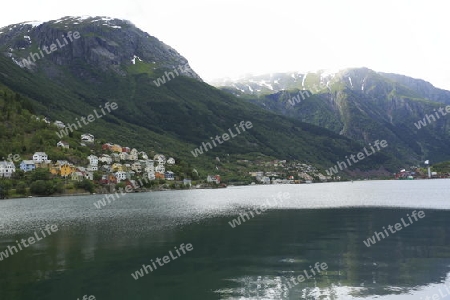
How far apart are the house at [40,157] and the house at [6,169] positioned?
10.4 meters

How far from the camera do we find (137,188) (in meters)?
180

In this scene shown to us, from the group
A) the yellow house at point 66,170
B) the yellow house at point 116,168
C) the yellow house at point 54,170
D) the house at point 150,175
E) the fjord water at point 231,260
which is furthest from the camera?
the house at point 150,175

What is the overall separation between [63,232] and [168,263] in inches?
1101

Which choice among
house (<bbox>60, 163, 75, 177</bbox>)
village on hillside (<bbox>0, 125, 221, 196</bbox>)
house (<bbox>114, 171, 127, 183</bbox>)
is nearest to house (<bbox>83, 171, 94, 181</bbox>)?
village on hillside (<bbox>0, 125, 221, 196</bbox>)

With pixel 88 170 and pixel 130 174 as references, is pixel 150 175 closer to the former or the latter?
pixel 130 174

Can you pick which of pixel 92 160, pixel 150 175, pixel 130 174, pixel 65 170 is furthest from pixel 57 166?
pixel 150 175

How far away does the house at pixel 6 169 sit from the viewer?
146938 mm

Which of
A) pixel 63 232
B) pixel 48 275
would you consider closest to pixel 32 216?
pixel 63 232

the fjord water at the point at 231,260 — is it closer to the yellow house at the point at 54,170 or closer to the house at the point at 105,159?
the yellow house at the point at 54,170

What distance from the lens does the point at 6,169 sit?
149m

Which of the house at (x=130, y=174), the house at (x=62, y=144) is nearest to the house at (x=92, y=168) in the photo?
the house at (x=130, y=174)

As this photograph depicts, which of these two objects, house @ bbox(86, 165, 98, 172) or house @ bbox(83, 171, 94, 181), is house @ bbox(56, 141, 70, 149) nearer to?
house @ bbox(86, 165, 98, 172)

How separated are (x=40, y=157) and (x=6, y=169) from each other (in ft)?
49.1

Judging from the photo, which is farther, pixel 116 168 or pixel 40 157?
pixel 116 168
